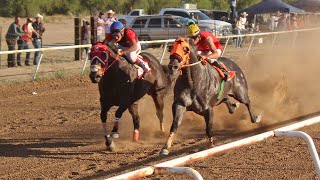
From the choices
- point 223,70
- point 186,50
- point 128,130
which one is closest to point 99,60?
point 186,50

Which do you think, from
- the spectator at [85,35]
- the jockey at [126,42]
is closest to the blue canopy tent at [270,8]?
the spectator at [85,35]

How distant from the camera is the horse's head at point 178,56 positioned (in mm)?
8141

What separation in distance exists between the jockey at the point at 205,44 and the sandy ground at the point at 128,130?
1407 millimetres

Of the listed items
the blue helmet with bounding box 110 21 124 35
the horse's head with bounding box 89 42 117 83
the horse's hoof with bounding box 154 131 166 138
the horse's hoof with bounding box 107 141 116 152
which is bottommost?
the horse's hoof with bounding box 154 131 166 138

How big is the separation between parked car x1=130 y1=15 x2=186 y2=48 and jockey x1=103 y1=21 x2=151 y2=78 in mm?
19850

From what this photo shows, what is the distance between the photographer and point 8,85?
16641 millimetres

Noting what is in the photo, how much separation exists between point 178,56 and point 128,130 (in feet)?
10.8

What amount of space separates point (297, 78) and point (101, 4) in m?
50.2

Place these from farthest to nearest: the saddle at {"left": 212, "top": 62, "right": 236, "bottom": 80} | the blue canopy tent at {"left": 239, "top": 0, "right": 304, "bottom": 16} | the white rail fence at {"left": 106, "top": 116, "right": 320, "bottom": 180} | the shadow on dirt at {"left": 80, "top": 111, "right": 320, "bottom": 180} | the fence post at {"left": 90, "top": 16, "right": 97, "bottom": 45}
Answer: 1. the blue canopy tent at {"left": 239, "top": 0, "right": 304, "bottom": 16}
2. the fence post at {"left": 90, "top": 16, "right": 97, "bottom": 45}
3. the saddle at {"left": 212, "top": 62, "right": 236, "bottom": 80}
4. the shadow on dirt at {"left": 80, "top": 111, "right": 320, "bottom": 180}
5. the white rail fence at {"left": 106, "top": 116, "right": 320, "bottom": 180}

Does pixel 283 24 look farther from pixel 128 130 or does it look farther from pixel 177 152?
→ pixel 177 152

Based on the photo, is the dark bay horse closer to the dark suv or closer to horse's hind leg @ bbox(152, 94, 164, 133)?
horse's hind leg @ bbox(152, 94, 164, 133)

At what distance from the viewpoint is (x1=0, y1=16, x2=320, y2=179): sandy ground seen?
8.20 metres

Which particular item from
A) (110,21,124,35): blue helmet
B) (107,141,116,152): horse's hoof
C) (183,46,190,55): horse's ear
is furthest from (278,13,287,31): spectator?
(183,46,190,55): horse's ear

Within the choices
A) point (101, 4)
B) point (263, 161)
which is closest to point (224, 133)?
point (263, 161)
